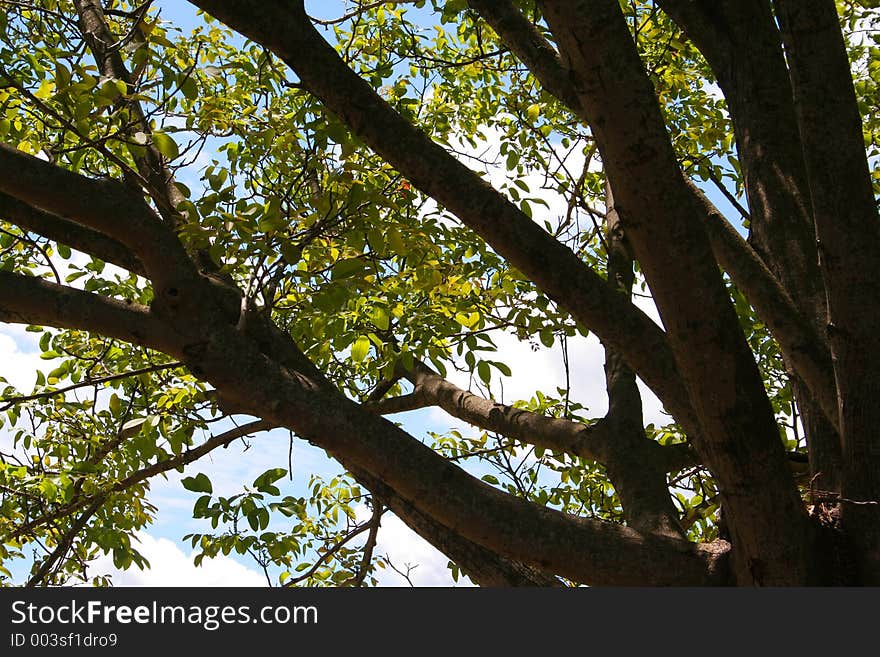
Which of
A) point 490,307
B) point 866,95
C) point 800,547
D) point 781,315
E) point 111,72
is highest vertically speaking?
point 866,95

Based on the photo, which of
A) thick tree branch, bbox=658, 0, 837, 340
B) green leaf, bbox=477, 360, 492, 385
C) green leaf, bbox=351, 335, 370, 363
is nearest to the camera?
thick tree branch, bbox=658, 0, 837, 340

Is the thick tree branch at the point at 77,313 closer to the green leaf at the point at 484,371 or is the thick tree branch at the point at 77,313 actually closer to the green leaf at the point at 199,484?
the green leaf at the point at 199,484

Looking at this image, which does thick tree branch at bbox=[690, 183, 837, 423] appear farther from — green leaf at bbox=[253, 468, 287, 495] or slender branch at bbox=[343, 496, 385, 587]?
slender branch at bbox=[343, 496, 385, 587]

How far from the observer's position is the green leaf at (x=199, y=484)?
385cm

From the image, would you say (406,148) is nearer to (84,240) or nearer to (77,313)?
(77,313)

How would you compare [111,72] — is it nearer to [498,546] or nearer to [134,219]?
[134,219]

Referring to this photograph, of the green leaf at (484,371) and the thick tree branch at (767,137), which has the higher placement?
the thick tree branch at (767,137)

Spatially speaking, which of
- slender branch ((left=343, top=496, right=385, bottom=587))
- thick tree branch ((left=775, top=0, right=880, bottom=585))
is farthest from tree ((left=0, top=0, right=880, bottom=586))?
slender branch ((left=343, top=496, right=385, bottom=587))

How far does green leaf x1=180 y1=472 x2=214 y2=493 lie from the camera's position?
385cm

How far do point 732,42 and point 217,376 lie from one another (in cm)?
288

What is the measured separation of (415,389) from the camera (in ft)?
19.6

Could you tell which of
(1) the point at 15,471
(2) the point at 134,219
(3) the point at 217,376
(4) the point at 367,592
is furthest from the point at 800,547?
(1) the point at 15,471

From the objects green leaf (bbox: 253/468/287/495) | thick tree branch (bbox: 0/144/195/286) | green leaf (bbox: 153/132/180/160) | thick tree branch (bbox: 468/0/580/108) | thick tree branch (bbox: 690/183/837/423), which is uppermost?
thick tree branch (bbox: 468/0/580/108)

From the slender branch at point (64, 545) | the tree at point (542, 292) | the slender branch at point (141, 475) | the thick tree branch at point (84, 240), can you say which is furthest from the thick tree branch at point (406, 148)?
the slender branch at point (64, 545)
